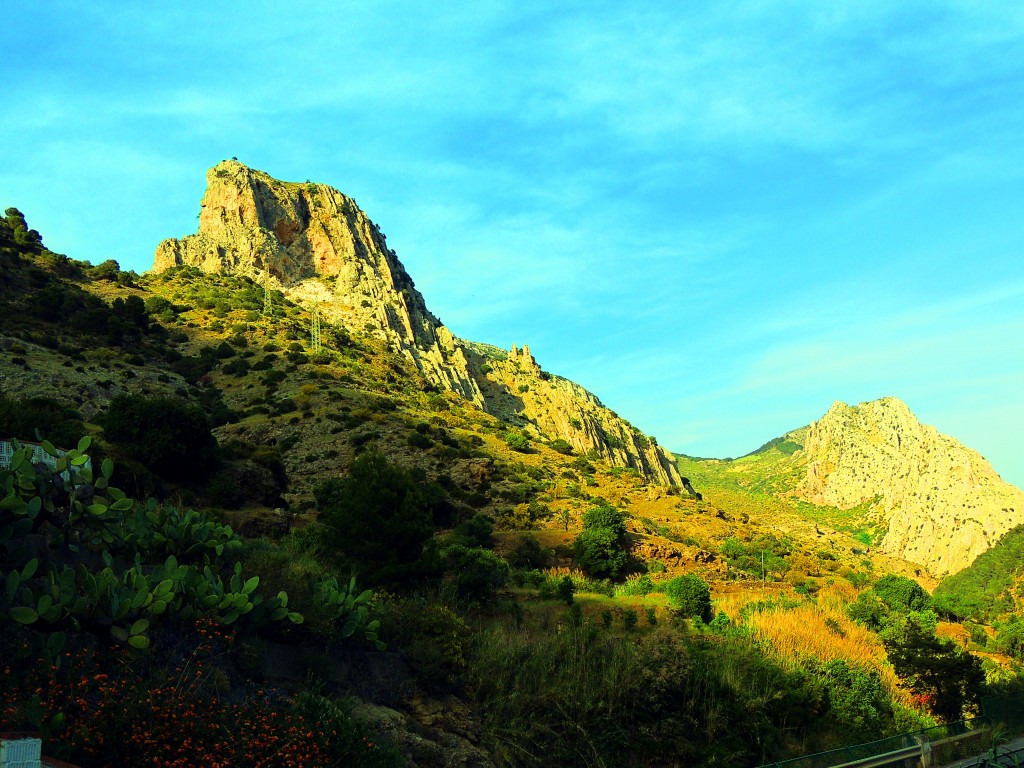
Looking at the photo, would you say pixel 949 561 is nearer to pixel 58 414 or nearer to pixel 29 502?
pixel 58 414

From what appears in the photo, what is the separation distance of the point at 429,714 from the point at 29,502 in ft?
22.9

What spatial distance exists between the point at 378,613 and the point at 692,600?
14970mm

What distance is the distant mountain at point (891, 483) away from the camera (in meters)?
80.1

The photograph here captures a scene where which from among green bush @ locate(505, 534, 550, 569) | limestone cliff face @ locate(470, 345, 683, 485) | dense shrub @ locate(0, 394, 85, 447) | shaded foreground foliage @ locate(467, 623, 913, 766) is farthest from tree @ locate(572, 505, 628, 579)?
limestone cliff face @ locate(470, 345, 683, 485)

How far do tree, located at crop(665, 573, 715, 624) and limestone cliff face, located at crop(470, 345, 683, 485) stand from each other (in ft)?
234

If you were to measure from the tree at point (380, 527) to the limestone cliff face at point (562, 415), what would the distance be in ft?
245

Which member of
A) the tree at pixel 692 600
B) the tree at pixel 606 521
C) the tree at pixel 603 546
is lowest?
the tree at pixel 692 600

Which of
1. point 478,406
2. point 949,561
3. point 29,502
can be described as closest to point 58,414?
point 29,502

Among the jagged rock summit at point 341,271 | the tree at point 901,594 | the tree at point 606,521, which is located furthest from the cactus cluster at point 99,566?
the jagged rock summit at point 341,271

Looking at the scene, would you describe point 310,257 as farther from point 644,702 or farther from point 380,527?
point 644,702

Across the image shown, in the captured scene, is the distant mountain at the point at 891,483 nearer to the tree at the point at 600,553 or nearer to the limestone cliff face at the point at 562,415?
the limestone cliff face at the point at 562,415

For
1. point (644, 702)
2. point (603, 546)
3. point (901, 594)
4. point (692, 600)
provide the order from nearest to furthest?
point (644, 702) < point (692, 600) < point (901, 594) < point (603, 546)

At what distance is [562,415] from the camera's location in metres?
114

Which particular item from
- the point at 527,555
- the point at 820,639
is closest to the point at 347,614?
the point at 820,639
